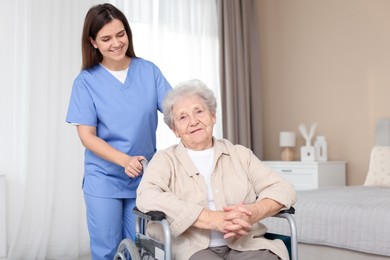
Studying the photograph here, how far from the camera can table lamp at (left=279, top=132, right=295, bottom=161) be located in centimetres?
570

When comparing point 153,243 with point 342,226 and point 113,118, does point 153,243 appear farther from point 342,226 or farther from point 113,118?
point 342,226

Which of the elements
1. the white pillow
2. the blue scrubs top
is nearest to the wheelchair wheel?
the blue scrubs top

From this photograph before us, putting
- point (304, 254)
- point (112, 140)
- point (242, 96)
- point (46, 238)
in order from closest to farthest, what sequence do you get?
point (112, 140), point (304, 254), point (46, 238), point (242, 96)

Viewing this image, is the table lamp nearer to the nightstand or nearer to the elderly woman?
the nightstand

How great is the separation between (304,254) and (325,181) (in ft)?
6.27

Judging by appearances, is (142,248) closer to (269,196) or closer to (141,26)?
(269,196)

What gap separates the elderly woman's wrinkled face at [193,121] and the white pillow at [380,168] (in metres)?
2.59

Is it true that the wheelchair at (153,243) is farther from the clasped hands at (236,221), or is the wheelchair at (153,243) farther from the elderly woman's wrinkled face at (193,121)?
the elderly woman's wrinkled face at (193,121)

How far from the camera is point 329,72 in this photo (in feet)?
18.6

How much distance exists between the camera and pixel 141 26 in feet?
17.1

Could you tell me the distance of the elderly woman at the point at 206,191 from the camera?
6.65 feet

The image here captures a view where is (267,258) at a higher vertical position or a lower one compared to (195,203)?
lower

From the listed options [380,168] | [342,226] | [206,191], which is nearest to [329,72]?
[380,168]

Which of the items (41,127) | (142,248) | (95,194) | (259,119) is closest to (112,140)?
(95,194)
